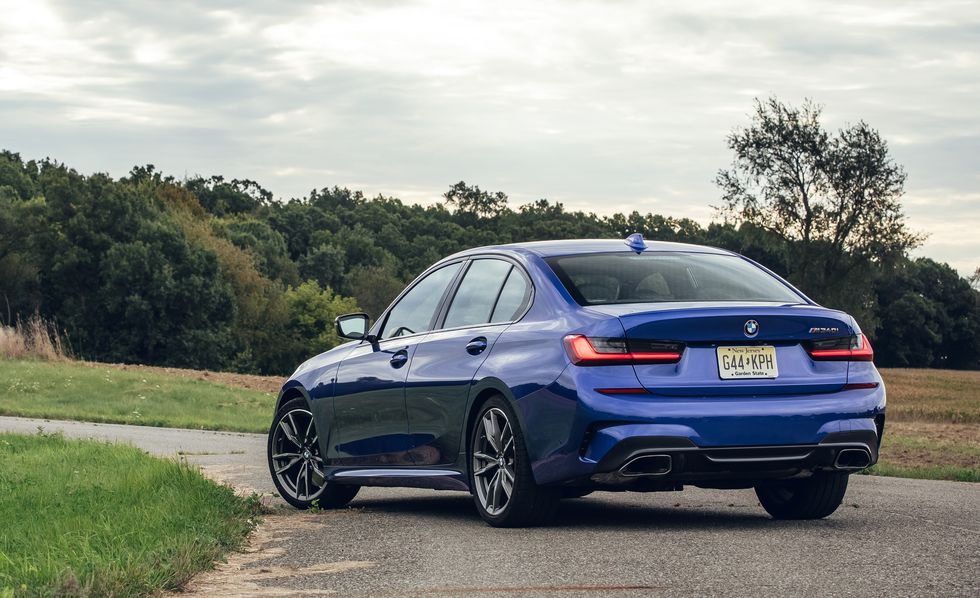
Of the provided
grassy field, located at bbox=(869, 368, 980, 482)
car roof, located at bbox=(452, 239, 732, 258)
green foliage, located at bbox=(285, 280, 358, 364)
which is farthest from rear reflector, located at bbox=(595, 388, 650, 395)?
green foliage, located at bbox=(285, 280, 358, 364)

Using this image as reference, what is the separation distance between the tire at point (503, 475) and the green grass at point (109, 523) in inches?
54.5

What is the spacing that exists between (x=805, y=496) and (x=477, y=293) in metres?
2.35

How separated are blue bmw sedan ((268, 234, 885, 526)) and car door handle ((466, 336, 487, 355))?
0.5 inches

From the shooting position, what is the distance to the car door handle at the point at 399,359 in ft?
30.1

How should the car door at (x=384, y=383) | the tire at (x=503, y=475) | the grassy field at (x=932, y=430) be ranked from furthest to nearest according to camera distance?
the grassy field at (x=932, y=430), the car door at (x=384, y=383), the tire at (x=503, y=475)

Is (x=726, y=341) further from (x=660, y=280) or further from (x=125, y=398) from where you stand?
(x=125, y=398)

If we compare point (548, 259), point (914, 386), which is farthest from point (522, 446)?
point (914, 386)

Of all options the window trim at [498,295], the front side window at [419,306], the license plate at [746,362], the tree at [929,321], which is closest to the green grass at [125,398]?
the front side window at [419,306]

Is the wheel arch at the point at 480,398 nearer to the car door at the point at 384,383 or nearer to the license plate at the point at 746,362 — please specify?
the car door at the point at 384,383

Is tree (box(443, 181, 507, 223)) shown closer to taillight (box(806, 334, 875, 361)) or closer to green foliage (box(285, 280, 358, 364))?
green foliage (box(285, 280, 358, 364))

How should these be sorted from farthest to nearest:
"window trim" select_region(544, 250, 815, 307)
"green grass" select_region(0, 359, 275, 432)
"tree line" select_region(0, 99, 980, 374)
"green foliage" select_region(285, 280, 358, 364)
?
"green foliage" select_region(285, 280, 358, 364), "tree line" select_region(0, 99, 980, 374), "green grass" select_region(0, 359, 275, 432), "window trim" select_region(544, 250, 815, 307)

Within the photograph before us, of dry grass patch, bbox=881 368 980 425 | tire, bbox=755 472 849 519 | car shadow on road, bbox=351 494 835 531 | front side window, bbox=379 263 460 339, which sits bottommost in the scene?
dry grass patch, bbox=881 368 980 425

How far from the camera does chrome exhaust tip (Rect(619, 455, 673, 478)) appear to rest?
7406mm

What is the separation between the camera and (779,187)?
51875mm
